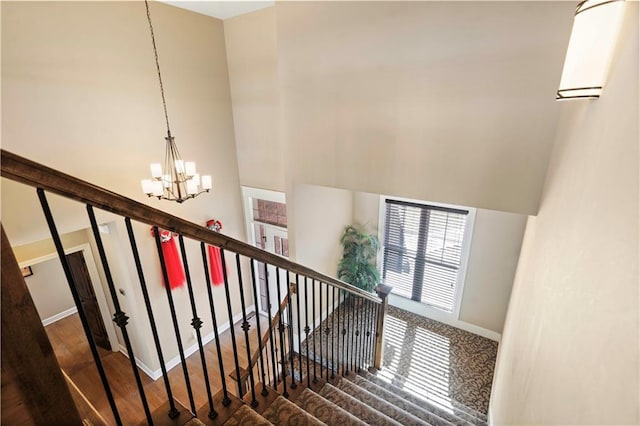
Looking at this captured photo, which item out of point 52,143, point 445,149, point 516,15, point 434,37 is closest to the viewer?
point 516,15

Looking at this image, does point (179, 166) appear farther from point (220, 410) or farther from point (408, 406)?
point (408, 406)

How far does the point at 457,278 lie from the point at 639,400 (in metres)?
4.22

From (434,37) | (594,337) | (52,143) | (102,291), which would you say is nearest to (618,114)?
(594,337)

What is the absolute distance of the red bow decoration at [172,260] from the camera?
407 cm

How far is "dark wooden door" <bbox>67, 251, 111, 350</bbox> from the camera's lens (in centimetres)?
430

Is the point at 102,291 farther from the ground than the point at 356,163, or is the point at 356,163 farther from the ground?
the point at 356,163

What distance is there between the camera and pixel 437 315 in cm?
488

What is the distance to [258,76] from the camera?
4.30 meters

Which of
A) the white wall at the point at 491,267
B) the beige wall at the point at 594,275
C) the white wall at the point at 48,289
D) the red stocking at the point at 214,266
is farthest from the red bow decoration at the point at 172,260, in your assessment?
the white wall at the point at 491,267

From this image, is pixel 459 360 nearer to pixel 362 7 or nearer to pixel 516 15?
pixel 516 15

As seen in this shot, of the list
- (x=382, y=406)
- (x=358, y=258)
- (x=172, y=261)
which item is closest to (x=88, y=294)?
(x=172, y=261)

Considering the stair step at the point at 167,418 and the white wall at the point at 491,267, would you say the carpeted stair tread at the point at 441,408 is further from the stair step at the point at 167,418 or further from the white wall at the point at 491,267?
the stair step at the point at 167,418

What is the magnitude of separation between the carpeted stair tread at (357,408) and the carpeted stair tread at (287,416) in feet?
2.33

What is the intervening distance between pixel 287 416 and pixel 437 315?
3.96 m
